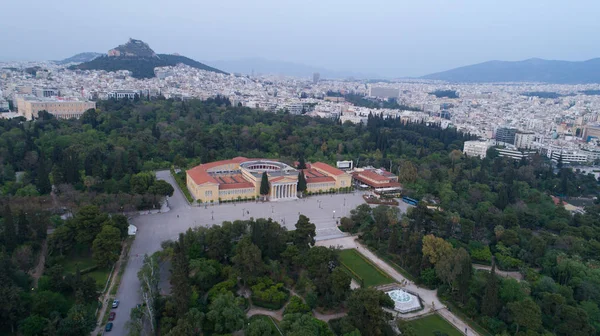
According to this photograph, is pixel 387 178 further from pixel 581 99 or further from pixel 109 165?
pixel 581 99

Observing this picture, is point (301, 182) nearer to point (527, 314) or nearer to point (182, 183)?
point (182, 183)

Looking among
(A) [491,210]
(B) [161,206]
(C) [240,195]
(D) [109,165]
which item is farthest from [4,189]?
(A) [491,210]

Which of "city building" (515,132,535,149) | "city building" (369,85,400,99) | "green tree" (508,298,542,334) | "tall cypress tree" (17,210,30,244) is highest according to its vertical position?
"city building" (369,85,400,99)

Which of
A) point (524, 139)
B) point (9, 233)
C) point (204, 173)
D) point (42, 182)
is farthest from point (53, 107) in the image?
point (524, 139)

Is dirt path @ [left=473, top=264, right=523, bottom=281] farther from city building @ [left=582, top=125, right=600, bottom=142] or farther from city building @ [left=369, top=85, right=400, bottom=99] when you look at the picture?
city building @ [left=369, top=85, right=400, bottom=99]

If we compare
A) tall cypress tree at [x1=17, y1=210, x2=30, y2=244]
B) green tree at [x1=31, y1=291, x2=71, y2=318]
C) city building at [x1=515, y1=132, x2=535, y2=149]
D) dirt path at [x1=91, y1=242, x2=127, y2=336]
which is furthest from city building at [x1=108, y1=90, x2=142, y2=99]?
city building at [x1=515, y1=132, x2=535, y2=149]

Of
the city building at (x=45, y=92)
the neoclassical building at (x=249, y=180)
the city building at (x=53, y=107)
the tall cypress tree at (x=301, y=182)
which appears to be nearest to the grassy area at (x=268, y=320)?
the neoclassical building at (x=249, y=180)
